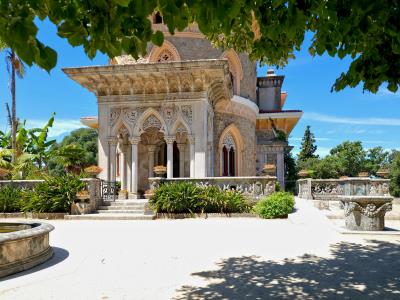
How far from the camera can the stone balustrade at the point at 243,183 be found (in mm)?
13484

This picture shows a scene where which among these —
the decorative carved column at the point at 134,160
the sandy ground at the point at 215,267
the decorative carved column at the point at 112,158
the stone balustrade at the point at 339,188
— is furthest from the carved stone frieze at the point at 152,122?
the stone balustrade at the point at 339,188

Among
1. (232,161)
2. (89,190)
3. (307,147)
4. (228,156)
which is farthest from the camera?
(307,147)

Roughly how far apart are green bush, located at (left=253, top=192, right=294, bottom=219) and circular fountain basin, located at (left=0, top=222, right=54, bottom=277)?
24.8ft

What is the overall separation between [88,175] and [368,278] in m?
12.5

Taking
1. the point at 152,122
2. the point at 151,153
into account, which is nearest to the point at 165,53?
the point at 152,122

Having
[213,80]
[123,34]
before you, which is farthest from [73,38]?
[213,80]

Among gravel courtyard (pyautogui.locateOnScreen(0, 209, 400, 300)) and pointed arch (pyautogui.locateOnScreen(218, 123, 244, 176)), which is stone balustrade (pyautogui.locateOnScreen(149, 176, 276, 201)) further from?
pointed arch (pyautogui.locateOnScreen(218, 123, 244, 176))

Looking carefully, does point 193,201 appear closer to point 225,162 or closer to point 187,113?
point 187,113

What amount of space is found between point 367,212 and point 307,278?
4.81 m

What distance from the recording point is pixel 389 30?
332cm

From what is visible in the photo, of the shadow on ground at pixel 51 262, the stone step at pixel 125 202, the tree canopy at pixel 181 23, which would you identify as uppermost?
the tree canopy at pixel 181 23

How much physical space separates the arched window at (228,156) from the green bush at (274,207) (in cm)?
735

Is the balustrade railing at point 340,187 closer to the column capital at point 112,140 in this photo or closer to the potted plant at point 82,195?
the column capital at point 112,140

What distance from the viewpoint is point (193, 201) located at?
12539mm
